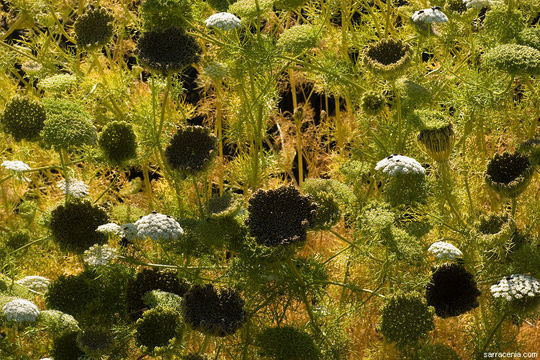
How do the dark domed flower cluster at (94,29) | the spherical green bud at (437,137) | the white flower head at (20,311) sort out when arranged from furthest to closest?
1. the dark domed flower cluster at (94,29)
2. the spherical green bud at (437,137)
3. the white flower head at (20,311)

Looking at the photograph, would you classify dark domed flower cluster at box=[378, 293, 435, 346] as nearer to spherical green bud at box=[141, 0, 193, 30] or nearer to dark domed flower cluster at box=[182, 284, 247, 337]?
dark domed flower cluster at box=[182, 284, 247, 337]

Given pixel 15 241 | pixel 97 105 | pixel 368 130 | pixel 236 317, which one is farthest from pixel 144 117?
pixel 236 317

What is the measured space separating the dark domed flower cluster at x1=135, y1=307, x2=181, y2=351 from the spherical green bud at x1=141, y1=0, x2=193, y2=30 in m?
1.30

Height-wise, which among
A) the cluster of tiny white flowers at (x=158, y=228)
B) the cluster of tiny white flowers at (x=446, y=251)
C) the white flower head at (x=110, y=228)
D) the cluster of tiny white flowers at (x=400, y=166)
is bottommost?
the cluster of tiny white flowers at (x=446, y=251)

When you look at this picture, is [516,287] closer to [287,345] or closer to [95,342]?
[287,345]

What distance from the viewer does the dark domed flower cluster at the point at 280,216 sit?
9.14 ft

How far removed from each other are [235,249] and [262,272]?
0.14 metres

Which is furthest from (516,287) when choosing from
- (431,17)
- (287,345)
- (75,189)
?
(75,189)

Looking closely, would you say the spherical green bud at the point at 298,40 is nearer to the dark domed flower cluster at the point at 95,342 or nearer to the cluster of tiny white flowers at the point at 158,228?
the cluster of tiny white flowers at the point at 158,228

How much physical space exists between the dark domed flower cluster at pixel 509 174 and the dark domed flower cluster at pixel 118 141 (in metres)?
1.44

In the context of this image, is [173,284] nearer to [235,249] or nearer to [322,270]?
[235,249]

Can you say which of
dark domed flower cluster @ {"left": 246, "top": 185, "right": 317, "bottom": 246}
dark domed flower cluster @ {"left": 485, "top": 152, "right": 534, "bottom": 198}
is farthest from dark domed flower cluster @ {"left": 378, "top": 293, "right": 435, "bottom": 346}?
dark domed flower cluster @ {"left": 485, "top": 152, "right": 534, "bottom": 198}

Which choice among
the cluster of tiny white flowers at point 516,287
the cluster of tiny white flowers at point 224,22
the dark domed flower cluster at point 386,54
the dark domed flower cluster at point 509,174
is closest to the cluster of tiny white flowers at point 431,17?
the dark domed flower cluster at point 386,54

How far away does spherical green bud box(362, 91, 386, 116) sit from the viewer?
336cm
